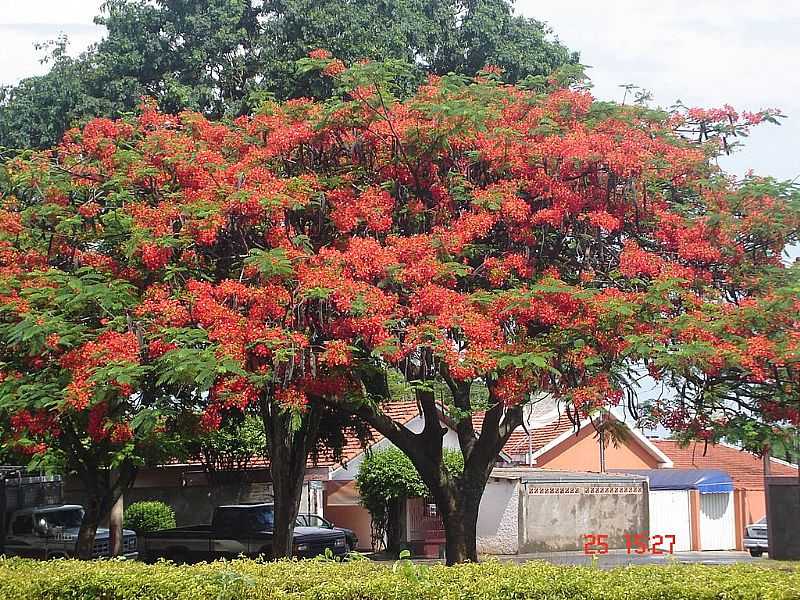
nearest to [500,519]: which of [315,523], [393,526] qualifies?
[393,526]

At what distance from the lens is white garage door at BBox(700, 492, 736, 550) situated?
3369 cm

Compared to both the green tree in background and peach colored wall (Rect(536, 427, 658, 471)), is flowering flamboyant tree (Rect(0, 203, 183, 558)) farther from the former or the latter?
peach colored wall (Rect(536, 427, 658, 471))

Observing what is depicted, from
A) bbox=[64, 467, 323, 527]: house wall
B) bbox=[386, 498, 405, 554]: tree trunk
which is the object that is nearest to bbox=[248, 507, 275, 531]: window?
bbox=[386, 498, 405, 554]: tree trunk

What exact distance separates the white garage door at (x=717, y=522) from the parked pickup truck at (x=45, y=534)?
17088 mm

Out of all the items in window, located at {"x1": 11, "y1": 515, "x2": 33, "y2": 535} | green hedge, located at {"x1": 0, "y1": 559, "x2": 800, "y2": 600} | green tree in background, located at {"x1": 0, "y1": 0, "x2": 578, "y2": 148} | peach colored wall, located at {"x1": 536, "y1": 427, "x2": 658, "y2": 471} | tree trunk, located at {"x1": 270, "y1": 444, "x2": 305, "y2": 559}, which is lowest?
green hedge, located at {"x1": 0, "y1": 559, "x2": 800, "y2": 600}

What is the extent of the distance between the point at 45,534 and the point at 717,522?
775 inches

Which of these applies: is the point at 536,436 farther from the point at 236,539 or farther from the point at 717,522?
the point at 236,539

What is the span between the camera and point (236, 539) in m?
25.3

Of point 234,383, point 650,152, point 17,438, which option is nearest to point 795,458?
point 650,152

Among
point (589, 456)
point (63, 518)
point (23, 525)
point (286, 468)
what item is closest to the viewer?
point (286, 468)

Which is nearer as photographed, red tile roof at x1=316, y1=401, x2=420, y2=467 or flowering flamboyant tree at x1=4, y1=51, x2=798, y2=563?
flowering flamboyant tree at x1=4, y1=51, x2=798, y2=563

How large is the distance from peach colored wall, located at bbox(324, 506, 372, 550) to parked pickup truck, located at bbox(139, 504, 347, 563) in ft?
24.1

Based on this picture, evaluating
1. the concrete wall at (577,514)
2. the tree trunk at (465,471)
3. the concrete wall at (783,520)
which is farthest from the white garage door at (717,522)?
the tree trunk at (465,471)

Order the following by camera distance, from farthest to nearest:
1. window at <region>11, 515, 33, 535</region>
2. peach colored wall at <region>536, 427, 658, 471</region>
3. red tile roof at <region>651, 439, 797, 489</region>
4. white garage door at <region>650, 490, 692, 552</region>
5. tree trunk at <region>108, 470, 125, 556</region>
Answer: red tile roof at <region>651, 439, 797, 489</region> → peach colored wall at <region>536, 427, 658, 471</region> → white garage door at <region>650, 490, 692, 552</region> → window at <region>11, 515, 33, 535</region> → tree trunk at <region>108, 470, 125, 556</region>
